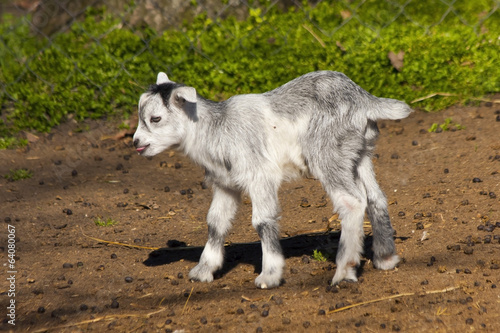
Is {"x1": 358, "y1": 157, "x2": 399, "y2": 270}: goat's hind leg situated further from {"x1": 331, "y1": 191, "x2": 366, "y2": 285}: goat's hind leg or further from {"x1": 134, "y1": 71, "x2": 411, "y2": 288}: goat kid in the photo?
{"x1": 331, "y1": 191, "x2": 366, "y2": 285}: goat's hind leg

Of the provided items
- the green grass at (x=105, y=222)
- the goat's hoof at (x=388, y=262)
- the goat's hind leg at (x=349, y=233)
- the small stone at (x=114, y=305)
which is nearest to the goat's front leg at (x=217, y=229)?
the small stone at (x=114, y=305)

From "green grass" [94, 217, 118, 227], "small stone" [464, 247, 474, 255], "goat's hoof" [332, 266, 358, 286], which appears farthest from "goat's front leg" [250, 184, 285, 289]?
"green grass" [94, 217, 118, 227]

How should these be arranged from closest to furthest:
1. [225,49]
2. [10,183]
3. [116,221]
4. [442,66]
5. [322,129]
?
[322,129], [116,221], [10,183], [442,66], [225,49]

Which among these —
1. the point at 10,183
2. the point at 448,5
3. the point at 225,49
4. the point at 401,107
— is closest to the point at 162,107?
the point at 401,107

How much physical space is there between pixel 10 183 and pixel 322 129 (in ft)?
12.9

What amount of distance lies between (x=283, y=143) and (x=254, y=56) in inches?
151

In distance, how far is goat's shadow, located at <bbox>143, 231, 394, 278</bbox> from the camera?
538cm

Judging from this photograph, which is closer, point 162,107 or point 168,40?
point 162,107

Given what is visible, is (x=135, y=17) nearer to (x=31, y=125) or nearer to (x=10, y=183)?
(x=31, y=125)

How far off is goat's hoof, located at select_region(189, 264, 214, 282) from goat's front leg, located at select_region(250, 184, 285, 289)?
0.43 m

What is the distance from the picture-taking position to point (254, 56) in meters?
8.40

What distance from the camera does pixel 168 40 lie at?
28.1ft

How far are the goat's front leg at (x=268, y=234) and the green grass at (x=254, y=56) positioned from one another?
357 centimetres

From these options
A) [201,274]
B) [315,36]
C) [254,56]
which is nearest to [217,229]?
[201,274]
